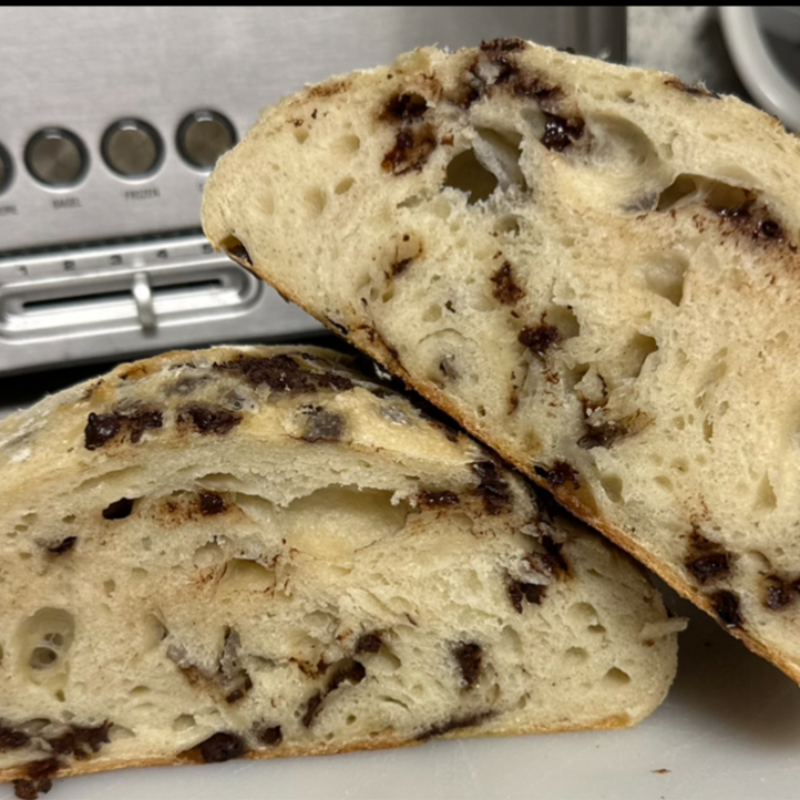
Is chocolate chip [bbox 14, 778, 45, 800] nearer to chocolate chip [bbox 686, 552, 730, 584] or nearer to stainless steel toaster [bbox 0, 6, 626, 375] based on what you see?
chocolate chip [bbox 686, 552, 730, 584]

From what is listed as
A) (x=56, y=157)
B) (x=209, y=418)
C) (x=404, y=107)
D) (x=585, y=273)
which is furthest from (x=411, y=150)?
(x=56, y=157)

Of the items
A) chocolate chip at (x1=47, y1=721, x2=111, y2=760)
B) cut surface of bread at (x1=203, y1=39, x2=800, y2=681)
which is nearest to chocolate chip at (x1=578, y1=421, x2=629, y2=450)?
cut surface of bread at (x1=203, y1=39, x2=800, y2=681)

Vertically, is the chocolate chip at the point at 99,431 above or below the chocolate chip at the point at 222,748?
above

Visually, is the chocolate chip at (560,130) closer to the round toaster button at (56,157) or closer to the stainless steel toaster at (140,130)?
the stainless steel toaster at (140,130)

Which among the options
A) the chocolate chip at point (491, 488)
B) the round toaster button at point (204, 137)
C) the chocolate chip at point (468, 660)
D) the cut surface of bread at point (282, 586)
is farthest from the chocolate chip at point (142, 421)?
the round toaster button at point (204, 137)

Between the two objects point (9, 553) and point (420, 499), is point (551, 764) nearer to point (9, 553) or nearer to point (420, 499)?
Result: point (420, 499)
